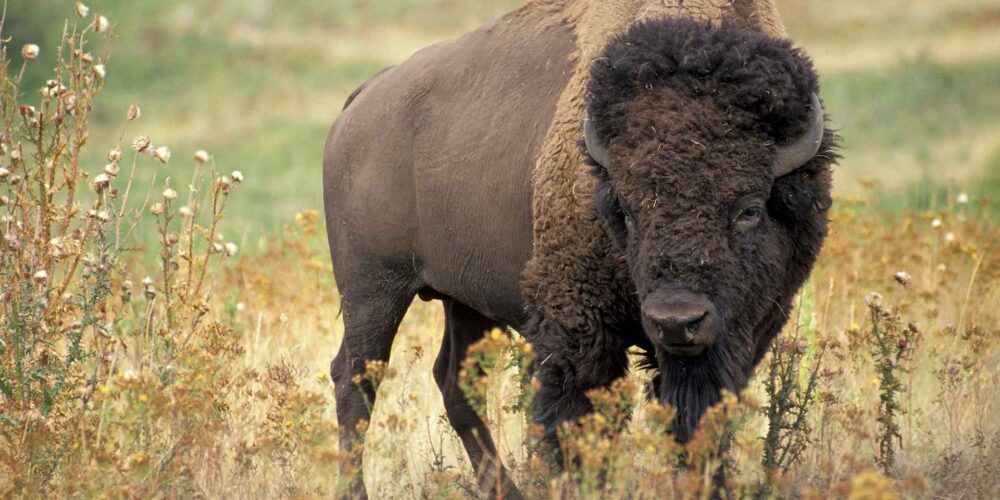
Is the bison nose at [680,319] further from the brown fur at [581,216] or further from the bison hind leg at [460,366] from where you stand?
the bison hind leg at [460,366]

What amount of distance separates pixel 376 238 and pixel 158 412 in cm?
221

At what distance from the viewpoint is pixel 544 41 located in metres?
5.83

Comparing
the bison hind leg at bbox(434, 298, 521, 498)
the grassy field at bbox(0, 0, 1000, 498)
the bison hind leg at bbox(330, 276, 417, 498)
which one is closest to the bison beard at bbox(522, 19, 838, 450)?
the grassy field at bbox(0, 0, 1000, 498)

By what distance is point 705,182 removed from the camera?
4.45m

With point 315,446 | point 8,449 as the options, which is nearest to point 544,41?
point 315,446

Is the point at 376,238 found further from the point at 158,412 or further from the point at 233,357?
the point at 158,412

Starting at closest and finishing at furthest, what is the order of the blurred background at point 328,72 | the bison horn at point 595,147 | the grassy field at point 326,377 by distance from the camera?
the grassy field at point 326,377 < the bison horn at point 595,147 < the blurred background at point 328,72

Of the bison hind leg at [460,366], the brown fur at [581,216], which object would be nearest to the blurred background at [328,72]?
the bison hind leg at [460,366]

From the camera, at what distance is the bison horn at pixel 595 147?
4758 mm

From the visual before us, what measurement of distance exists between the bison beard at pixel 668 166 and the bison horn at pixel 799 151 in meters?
0.03

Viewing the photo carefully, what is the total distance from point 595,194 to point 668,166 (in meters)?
0.54

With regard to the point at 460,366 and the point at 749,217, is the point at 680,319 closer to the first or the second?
the point at 749,217

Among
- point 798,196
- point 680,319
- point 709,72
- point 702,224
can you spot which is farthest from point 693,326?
point 709,72

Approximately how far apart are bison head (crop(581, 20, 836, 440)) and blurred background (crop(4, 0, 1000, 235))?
1745cm
